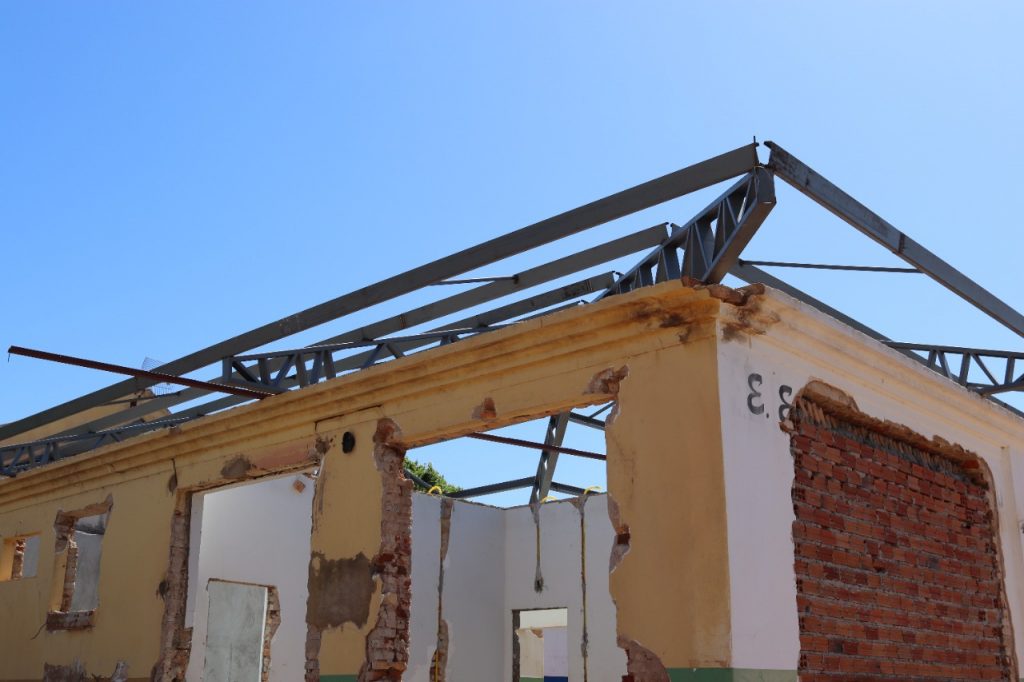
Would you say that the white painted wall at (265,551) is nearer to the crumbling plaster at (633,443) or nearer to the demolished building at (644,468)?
the demolished building at (644,468)

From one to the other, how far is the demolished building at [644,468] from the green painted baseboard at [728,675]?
2cm

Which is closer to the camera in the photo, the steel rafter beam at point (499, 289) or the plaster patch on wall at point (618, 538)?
the plaster patch on wall at point (618, 538)

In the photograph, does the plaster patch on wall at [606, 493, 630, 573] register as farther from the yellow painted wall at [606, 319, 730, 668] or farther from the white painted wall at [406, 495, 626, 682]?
the white painted wall at [406, 495, 626, 682]

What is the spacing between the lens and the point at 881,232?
768 cm

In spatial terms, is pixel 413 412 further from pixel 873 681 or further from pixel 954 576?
pixel 954 576

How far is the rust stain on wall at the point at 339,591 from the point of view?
8.73 metres

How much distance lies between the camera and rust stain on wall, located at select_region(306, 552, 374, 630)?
8734 mm

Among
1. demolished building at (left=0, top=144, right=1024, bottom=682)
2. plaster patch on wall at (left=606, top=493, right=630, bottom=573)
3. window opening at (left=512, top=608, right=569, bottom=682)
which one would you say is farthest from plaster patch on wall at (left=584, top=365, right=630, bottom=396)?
window opening at (left=512, top=608, right=569, bottom=682)

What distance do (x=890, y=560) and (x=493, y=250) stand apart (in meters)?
3.91

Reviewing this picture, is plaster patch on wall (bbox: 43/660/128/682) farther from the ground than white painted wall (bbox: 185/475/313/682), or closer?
closer

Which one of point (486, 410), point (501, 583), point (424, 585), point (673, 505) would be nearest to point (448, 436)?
point (486, 410)

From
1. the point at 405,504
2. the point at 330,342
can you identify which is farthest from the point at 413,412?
the point at 330,342

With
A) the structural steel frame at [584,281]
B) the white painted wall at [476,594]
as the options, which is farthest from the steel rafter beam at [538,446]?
the white painted wall at [476,594]

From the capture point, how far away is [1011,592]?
9.40m
